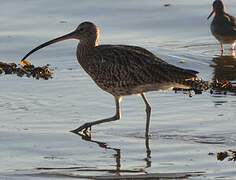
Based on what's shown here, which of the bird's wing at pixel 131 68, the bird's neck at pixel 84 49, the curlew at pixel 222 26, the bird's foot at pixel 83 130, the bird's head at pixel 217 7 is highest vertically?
the bird's head at pixel 217 7

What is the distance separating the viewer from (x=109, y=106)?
11000 mm

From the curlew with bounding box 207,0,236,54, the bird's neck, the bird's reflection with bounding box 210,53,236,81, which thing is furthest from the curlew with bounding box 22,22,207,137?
the curlew with bounding box 207,0,236,54

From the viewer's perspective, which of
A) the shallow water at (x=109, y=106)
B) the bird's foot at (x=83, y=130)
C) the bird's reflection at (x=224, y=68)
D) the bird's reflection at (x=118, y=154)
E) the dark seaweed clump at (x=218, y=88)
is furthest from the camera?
the bird's reflection at (x=224, y=68)

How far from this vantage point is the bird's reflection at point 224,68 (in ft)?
43.8

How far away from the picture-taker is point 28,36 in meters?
15.1

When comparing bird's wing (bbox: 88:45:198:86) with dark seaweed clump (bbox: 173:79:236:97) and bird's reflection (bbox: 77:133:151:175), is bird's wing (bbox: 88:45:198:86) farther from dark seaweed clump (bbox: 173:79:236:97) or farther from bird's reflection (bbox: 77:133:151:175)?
dark seaweed clump (bbox: 173:79:236:97)

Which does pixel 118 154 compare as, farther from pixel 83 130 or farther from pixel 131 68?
pixel 131 68

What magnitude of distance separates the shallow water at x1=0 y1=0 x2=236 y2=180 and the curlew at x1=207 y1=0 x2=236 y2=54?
0.95ft

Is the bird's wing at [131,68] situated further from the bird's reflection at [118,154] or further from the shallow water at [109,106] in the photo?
the bird's reflection at [118,154]

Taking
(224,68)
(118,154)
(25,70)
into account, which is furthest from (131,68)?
(224,68)

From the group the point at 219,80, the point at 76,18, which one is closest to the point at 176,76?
the point at 219,80

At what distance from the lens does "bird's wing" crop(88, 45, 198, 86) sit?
9766 mm

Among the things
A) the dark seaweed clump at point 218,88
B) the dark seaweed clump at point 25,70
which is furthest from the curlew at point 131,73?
the dark seaweed clump at point 25,70

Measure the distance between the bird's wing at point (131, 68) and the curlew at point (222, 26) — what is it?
6.01 metres
